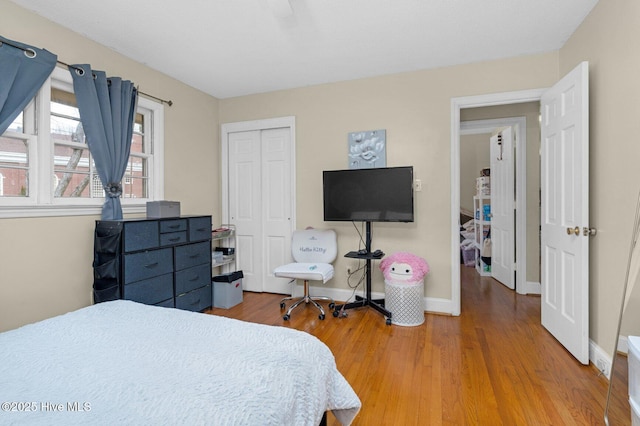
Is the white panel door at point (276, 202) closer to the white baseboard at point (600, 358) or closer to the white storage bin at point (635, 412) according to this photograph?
the white baseboard at point (600, 358)

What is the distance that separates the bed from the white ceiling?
6.64 ft

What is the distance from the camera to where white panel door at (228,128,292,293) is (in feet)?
12.7

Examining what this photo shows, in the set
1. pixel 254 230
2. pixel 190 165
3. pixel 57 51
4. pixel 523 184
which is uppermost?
pixel 57 51

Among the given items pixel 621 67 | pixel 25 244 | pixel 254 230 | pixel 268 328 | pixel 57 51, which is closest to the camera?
pixel 268 328

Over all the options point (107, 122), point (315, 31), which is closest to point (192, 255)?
point (107, 122)

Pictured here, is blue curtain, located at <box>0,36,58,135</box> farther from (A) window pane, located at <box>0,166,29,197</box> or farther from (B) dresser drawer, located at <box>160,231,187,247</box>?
(B) dresser drawer, located at <box>160,231,187,247</box>

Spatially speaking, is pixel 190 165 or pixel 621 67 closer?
pixel 621 67

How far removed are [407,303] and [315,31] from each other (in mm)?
2542

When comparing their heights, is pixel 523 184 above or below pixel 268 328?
above

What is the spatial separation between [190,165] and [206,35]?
1566mm

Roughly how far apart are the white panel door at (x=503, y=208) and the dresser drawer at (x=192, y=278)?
3.79 metres

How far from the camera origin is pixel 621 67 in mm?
1921

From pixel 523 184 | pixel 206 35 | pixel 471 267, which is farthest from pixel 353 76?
pixel 471 267

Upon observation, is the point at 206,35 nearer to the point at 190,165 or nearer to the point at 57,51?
the point at 57,51
